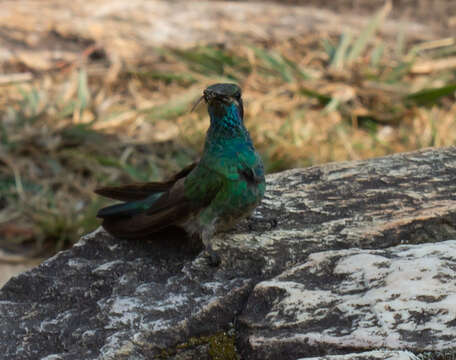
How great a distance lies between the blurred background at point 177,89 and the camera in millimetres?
4984

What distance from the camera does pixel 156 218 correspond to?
2.51 meters

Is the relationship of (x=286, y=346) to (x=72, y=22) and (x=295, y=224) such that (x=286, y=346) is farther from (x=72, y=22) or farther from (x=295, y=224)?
(x=72, y=22)

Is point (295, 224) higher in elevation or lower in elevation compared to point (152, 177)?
higher

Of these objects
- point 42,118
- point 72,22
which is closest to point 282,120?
point 42,118

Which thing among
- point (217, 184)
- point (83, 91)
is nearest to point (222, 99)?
point (217, 184)

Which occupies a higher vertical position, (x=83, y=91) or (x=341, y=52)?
(x=341, y=52)

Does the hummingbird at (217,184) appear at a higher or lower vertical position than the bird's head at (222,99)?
lower

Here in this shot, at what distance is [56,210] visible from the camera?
4.64 metres

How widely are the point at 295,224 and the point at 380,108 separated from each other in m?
3.27

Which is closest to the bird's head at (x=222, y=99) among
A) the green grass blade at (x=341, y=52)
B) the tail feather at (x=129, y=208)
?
the tail feather at (x=129, y=208)

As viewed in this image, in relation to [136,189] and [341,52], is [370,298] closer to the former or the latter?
[136,189]

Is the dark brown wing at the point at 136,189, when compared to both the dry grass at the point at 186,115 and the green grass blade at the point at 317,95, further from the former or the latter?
the green grass blade at the point at 317,95

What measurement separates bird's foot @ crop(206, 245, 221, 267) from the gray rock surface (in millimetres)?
24

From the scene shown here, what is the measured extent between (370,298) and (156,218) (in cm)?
81
